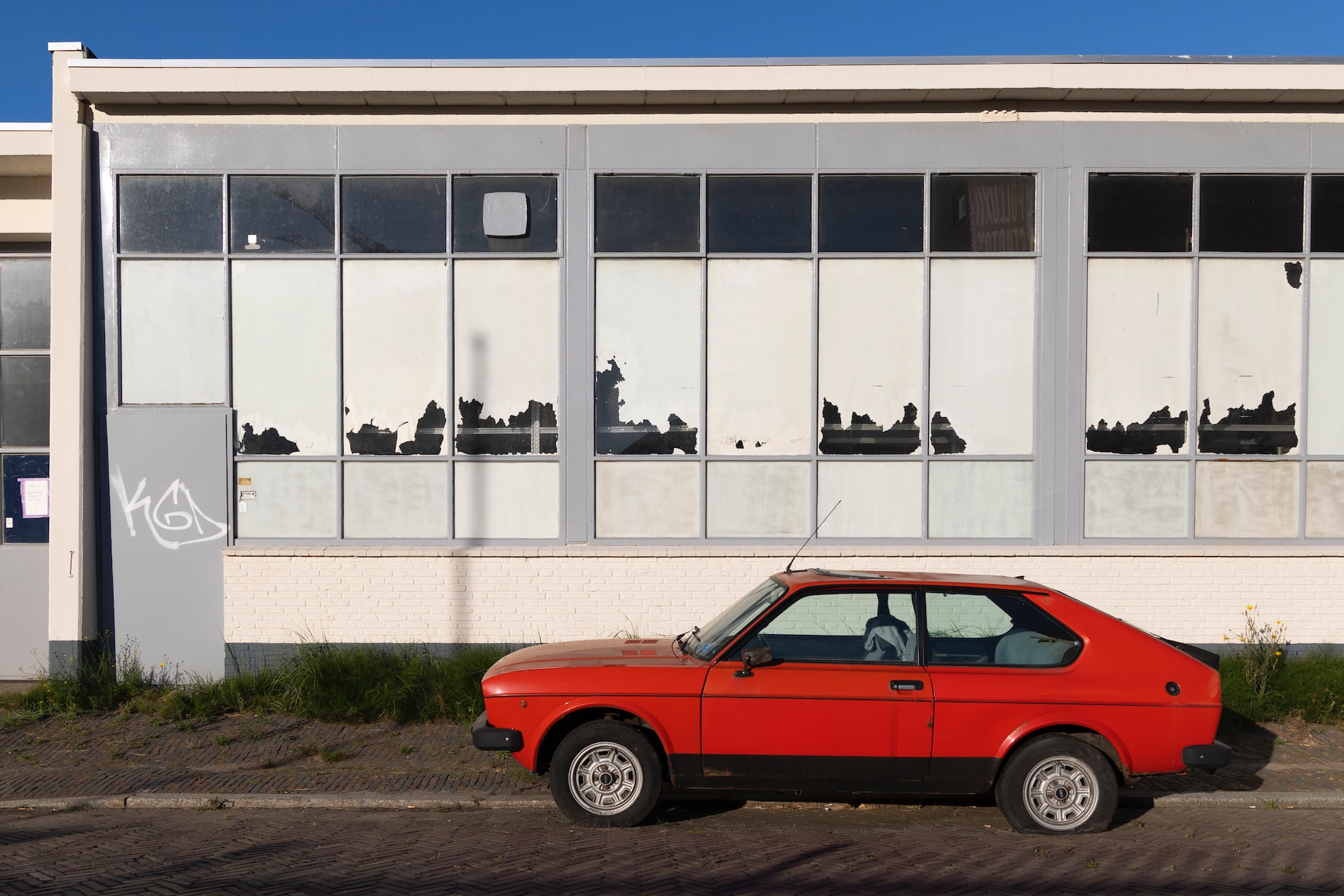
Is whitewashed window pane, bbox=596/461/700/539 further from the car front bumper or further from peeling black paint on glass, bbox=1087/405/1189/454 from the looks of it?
peeling black paint on glass, bbox=1087/405/1189/454

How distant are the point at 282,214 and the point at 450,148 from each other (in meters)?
1.83

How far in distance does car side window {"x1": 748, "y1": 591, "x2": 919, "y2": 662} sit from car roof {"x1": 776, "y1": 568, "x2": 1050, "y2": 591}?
80 mm

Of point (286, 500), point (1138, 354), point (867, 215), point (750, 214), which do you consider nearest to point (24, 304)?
point (286, 500)

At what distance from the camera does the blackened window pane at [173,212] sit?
32.1ft

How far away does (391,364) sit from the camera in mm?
9852

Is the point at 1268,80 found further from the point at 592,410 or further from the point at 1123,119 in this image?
the point at 592,410

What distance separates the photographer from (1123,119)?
9.85m

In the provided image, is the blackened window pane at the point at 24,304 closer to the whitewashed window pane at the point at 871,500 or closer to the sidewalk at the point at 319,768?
the sidewalk at the point at 319,768

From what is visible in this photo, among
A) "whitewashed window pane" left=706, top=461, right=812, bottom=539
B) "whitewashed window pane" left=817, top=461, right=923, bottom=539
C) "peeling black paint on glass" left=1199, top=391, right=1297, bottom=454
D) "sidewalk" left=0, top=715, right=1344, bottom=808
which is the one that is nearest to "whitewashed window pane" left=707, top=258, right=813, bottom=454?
"whitewashed window pane" left=706, top=461, right=812, bottom=539

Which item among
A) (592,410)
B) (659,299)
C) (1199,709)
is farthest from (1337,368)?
(592,410)

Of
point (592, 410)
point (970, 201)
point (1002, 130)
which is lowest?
point (592, 410)

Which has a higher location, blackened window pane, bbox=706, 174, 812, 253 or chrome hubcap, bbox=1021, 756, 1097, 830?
blackened window pane, bbox=706, 174, 812, 253

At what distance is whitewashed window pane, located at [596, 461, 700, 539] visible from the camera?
9.80 metres

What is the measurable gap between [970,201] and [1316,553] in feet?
16.1
